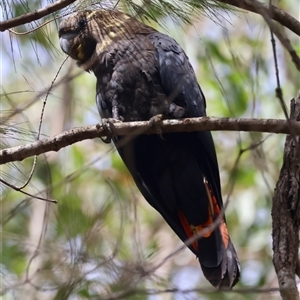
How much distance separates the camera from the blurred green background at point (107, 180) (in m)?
2.67

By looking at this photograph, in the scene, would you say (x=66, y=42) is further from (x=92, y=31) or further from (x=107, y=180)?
(x=107, y=180)

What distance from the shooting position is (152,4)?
274 cm

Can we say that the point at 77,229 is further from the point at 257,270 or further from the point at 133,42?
the point at 257,270

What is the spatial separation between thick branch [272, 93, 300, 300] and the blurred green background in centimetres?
13

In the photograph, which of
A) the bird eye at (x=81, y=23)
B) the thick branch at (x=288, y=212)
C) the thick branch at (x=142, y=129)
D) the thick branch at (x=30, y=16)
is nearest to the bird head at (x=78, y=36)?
the bird eye at (x=81, y=23)

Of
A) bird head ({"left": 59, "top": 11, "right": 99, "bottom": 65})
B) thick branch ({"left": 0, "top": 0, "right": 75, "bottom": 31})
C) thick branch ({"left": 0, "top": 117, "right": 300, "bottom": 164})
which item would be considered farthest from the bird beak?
thick branch ({"left": 0, "top": 0, "right": 75, "bottom": 31})

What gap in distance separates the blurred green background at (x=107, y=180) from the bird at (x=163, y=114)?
15cm

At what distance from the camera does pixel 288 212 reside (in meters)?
2.81

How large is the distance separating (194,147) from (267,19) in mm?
1627

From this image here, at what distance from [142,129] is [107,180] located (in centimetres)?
70

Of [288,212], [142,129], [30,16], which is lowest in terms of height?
[288,212]

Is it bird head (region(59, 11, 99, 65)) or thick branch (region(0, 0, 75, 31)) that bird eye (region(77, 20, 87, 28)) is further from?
thick branch (region(0, 0, 75, 31))

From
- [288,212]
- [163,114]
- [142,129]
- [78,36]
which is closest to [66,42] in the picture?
[78,36]

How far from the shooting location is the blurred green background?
2.67 m
